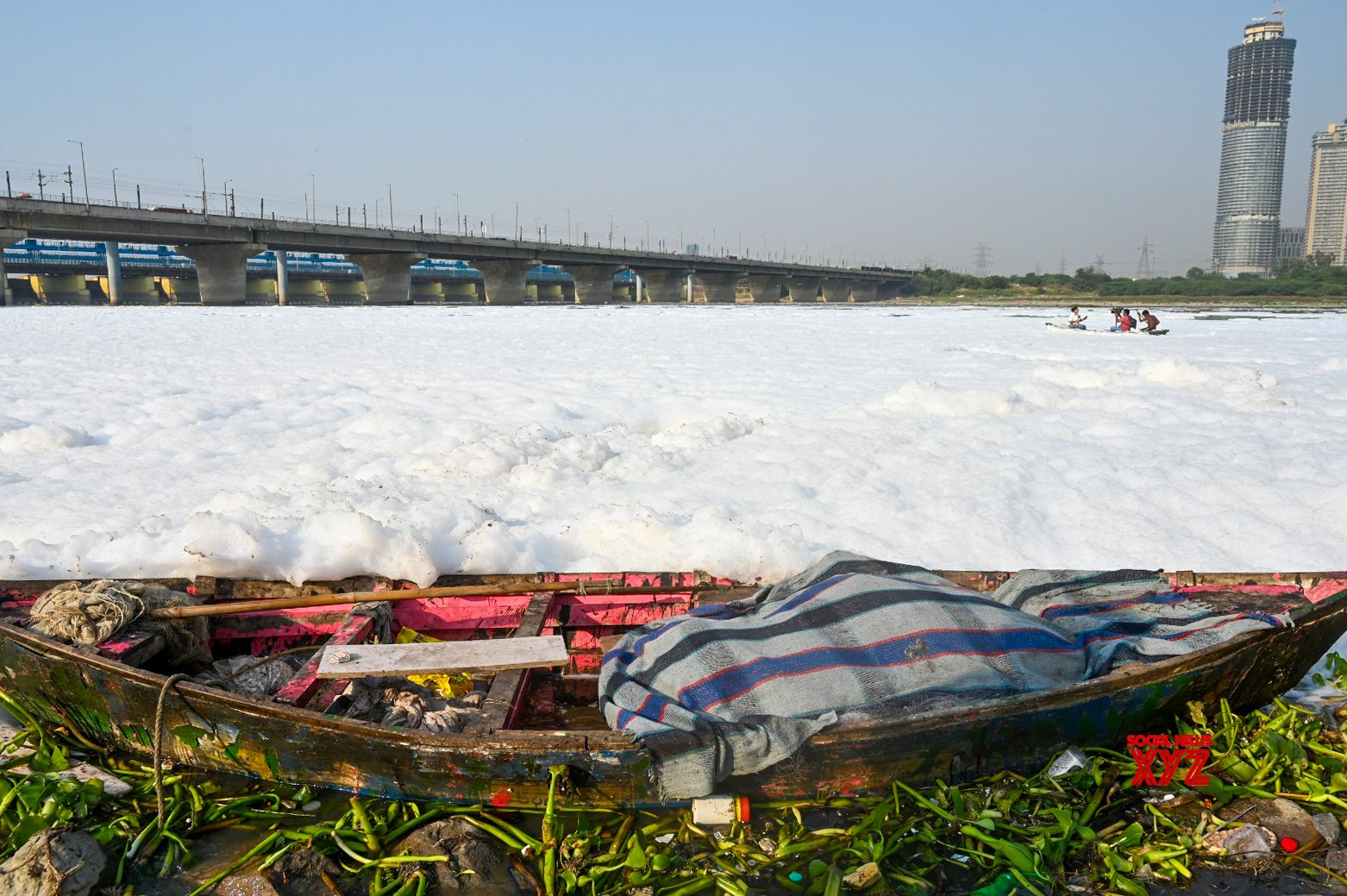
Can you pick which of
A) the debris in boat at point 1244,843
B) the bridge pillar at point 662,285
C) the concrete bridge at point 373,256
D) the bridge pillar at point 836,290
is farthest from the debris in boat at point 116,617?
the bridge pillar at point 836,290

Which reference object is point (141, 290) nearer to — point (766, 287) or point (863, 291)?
point (766, 287)

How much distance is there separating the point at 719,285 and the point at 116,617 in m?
80.9

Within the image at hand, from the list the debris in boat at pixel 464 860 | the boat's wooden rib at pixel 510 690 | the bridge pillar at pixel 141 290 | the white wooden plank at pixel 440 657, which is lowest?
the debris in boat at pixel 464 860

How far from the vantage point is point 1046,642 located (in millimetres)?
3654

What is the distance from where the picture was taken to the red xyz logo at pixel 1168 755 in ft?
11.5

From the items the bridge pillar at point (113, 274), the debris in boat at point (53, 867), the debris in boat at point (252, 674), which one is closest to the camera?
the debris in boat at point (53, 867)

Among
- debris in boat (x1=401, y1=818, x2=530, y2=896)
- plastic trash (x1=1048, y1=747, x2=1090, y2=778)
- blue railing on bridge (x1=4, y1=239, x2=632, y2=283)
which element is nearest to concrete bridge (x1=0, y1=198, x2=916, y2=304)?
blue railing on bridge (x1=4, y1=239, x2=632, y2=283)

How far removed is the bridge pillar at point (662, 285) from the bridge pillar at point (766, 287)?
30.2 feet

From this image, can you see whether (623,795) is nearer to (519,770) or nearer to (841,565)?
(519,770)

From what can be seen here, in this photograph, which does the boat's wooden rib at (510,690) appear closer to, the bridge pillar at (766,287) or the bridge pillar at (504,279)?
the bridge pillar at (504,279)

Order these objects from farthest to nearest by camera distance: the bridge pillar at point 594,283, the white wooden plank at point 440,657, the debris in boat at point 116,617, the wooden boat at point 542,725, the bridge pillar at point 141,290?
the bridge pillar at point 594,283, the bridge pillar at point 141,290, the debris in boat at point 116,617, the white wooden plank at point 440,657, the wooden boat at point 542,725

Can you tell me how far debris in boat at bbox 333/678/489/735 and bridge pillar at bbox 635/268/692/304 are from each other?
2919 inches

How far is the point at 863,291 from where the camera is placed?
108938 mm

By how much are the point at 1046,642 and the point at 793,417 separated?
776 cm
